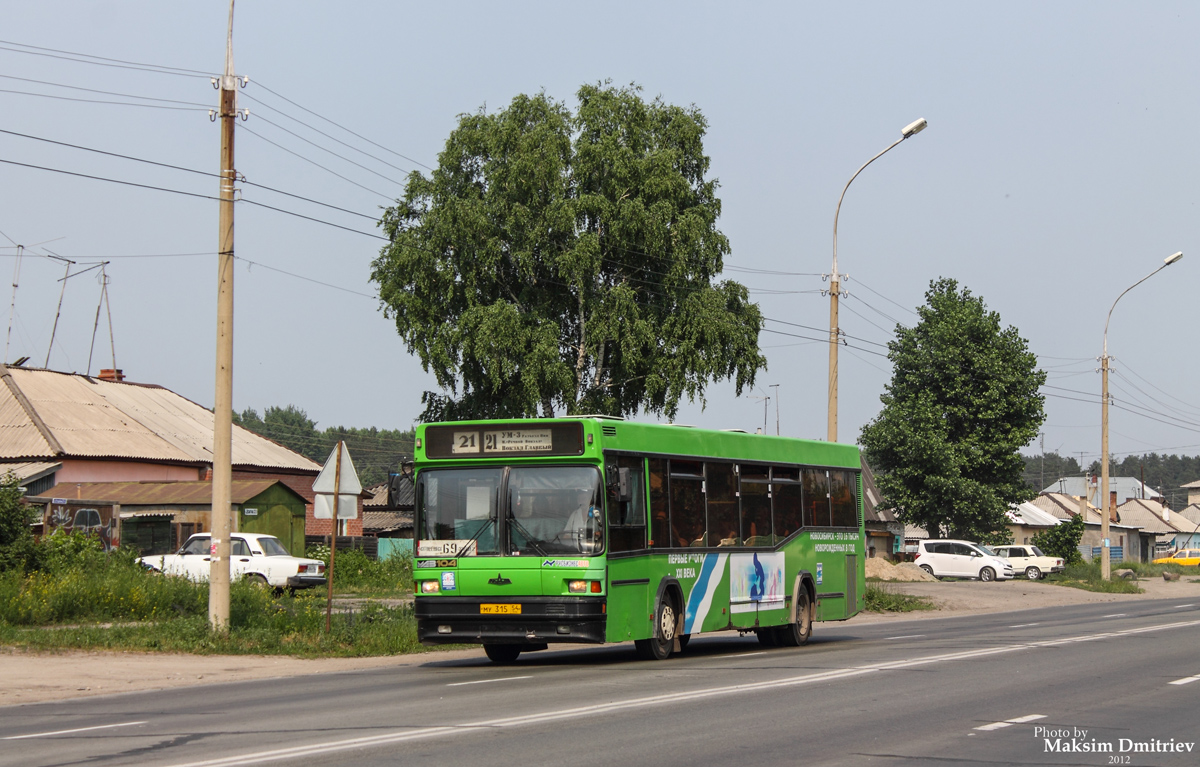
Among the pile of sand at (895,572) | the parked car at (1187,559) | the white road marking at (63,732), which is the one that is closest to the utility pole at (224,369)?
the white road marking at (63,732)

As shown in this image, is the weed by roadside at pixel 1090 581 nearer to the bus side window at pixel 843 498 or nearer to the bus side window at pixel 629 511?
the bus side window at pixel 843 498

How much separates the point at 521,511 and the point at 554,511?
0.41 metres

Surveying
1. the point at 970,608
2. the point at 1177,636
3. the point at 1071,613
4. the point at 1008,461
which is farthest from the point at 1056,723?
the point at 1008,461

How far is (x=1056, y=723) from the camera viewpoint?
1034cm

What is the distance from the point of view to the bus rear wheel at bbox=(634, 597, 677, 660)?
1611 cm

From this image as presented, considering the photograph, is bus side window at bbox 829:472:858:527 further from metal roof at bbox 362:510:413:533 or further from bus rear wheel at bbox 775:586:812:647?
metal roof at bbox 362:510:413:533

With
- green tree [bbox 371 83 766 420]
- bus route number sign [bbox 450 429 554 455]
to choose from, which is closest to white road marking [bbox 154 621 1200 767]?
bus route number sign [bbox 450 429 554 455]

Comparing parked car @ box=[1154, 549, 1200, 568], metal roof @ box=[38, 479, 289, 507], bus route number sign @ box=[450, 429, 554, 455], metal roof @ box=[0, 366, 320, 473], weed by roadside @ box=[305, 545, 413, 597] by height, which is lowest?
parked car @ box=[1154, 549, 1200, 568]

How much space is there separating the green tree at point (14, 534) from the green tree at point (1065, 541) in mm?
47791

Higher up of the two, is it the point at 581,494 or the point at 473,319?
the point at 473,319

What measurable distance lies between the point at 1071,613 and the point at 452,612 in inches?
848

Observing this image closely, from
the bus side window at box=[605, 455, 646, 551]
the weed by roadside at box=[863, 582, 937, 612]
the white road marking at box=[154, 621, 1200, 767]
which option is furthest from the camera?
the weed by roadside at box=[863, 582, 937, 612]

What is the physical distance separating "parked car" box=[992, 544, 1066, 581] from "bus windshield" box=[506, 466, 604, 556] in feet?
145

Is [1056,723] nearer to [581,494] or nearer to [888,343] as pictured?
[581,494]
